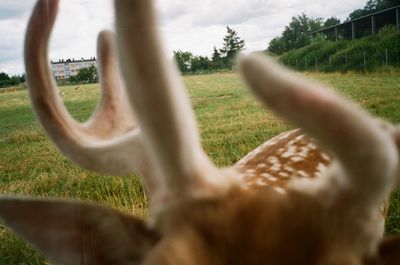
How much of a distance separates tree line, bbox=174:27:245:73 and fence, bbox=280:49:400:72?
11.2 inches

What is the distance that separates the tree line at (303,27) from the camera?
3.27ft

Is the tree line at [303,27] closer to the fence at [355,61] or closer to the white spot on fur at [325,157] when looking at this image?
the fence at [355,61]

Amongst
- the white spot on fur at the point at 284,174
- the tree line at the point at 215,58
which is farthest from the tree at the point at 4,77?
the white spot on fur at the point at 284,174

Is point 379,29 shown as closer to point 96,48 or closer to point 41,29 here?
point 96,48

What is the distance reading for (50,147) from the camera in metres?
1.39

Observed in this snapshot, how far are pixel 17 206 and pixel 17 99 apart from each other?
93 centimetres

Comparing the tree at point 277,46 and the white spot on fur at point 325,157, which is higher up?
the tree at point 277,46

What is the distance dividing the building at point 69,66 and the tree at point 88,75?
0.04 ft

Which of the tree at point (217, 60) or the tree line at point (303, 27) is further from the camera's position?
the tree line at point (303, 27)

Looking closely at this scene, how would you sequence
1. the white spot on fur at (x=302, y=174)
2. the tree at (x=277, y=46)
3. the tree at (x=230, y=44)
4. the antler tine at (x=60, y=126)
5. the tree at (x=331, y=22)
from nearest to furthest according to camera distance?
the antler tine at (x=60, y=126), the white spot on fur at (x=302, y=174), the tree at (x=230, y=44), the tree at (x=277, y=46), the tree at (x=331, y=22)

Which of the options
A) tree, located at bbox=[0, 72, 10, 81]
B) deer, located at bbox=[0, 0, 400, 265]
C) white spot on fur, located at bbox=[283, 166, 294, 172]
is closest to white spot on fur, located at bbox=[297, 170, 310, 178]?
white spot on fur, located at bbox=[283, 166, 294, 172]

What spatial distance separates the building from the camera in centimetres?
93

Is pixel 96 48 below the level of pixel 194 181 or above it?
above

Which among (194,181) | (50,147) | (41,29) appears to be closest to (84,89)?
(50,147)
